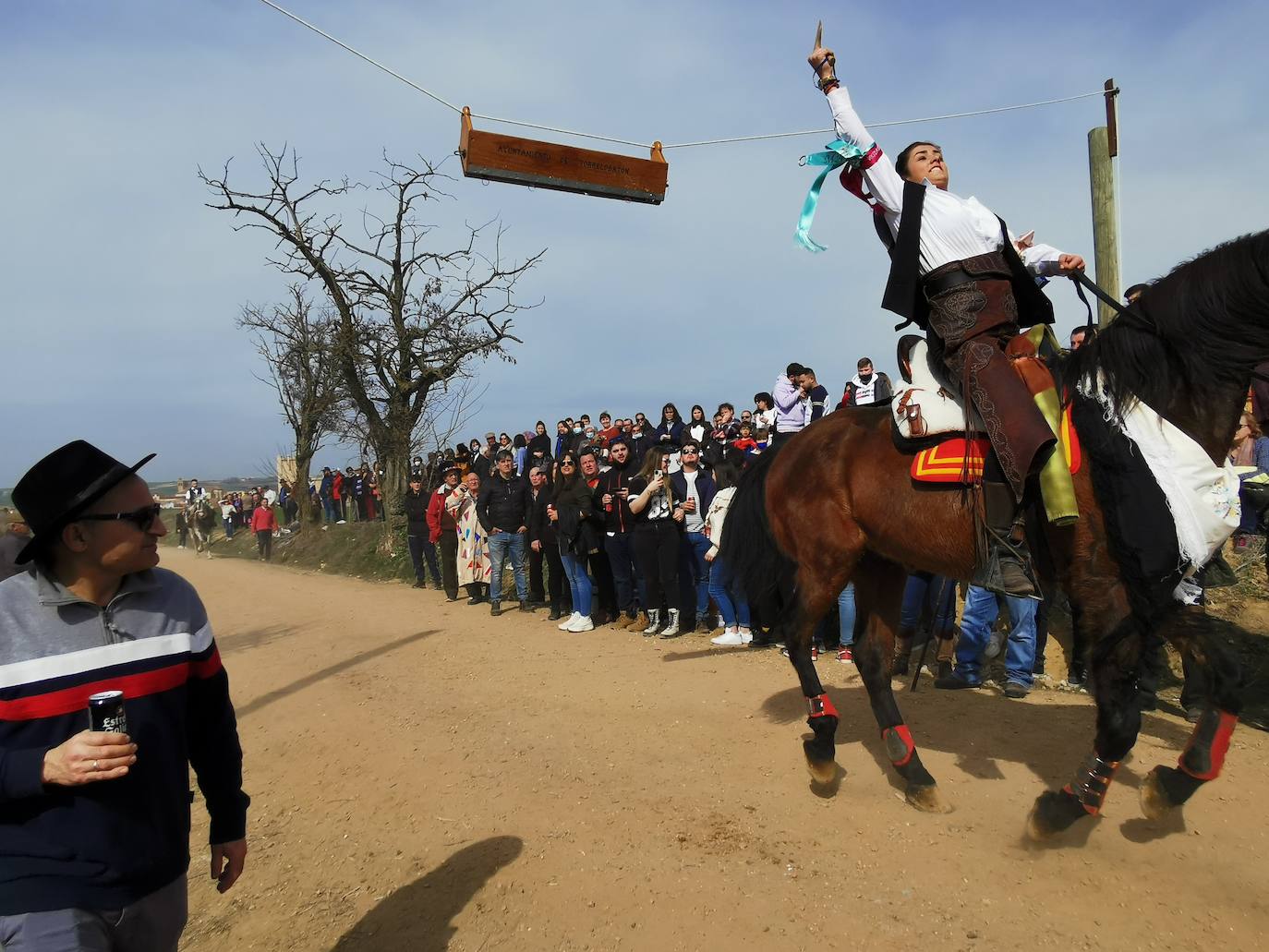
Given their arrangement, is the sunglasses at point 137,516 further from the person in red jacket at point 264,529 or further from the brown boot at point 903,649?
the person in red jacket at point 264,529

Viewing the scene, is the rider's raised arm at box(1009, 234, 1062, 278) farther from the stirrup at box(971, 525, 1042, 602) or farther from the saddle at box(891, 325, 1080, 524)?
the stirrup at box(971, 525, 1042, 602)

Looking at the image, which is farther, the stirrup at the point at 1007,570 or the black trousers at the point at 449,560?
the black trousers at the point at 449,560

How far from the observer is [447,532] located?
14117mm

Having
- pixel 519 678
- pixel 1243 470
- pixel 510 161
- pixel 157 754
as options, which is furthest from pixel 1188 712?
pixel 510 161

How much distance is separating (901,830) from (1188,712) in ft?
9.83

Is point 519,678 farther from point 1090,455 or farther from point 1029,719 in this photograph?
point 1090,455

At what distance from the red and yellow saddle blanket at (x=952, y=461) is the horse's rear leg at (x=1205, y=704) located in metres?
1.10

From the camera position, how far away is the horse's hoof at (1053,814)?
388 centimetres

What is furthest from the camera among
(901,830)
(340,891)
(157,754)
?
(901,830)

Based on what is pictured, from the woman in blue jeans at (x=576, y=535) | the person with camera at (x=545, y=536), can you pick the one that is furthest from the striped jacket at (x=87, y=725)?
the person with camera at (x=545, y=536)

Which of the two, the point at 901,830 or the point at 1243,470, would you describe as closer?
the point at 901,830

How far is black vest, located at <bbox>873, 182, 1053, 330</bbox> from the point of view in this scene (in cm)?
428

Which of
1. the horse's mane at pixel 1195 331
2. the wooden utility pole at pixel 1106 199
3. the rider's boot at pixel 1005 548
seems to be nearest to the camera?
the horse's mane at pixel 1195 331

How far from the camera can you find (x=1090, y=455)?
3.89m
